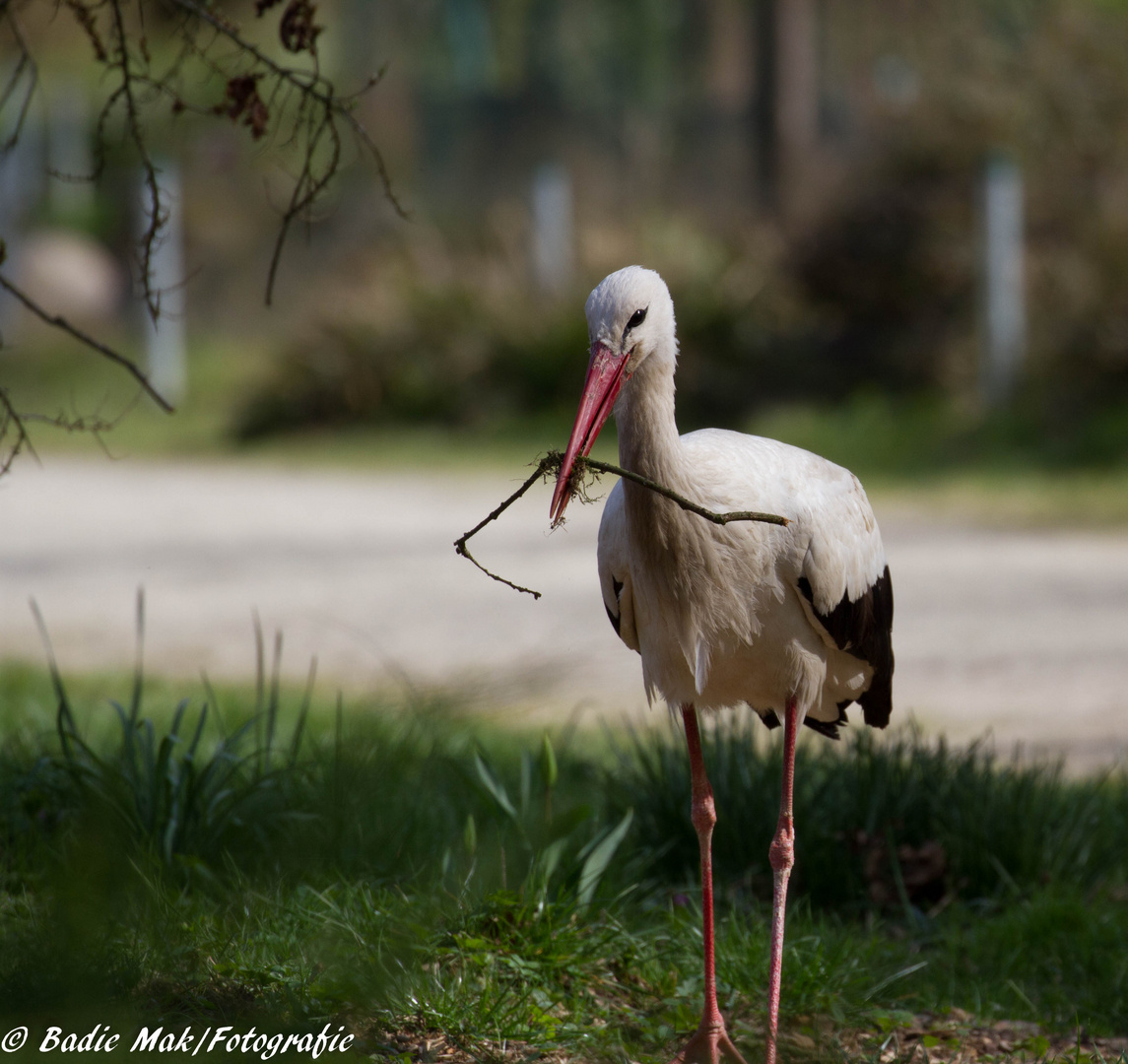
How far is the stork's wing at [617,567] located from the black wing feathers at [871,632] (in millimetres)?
335

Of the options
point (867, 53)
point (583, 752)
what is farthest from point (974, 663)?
point (867, 53)

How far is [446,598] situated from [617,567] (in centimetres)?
476

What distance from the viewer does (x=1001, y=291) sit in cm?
1187

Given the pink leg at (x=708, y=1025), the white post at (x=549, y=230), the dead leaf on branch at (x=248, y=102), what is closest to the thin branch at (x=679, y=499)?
the pink leg at (x=708, y=1025)

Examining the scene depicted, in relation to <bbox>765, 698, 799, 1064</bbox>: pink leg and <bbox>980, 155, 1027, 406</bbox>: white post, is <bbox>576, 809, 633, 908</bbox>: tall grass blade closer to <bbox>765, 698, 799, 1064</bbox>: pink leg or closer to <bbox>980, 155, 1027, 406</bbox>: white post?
<bbox>765, 698, 799, 1064</bbox>: pink leg

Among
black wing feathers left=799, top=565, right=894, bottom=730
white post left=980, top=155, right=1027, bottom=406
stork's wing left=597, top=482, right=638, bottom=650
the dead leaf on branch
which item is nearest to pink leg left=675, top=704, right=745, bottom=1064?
stork's wing left=597, top=482, right=638, bottom=650

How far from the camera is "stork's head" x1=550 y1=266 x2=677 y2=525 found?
2572mm

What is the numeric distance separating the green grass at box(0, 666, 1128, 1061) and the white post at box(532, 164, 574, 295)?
1095cm

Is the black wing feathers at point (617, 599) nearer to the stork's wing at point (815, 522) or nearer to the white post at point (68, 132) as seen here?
the stork's wing at point (815, 522)

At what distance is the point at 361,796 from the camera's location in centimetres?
348

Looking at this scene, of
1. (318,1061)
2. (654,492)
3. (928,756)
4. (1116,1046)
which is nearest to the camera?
(318,1061)

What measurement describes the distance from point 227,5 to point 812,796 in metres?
2.54

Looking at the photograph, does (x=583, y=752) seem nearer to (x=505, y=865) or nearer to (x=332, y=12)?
(x=505, y=865)

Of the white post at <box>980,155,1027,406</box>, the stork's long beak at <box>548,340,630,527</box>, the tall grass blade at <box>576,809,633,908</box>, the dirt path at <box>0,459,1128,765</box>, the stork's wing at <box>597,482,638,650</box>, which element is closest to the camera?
the stork's long beak at <box>548,340,630,527</box>
